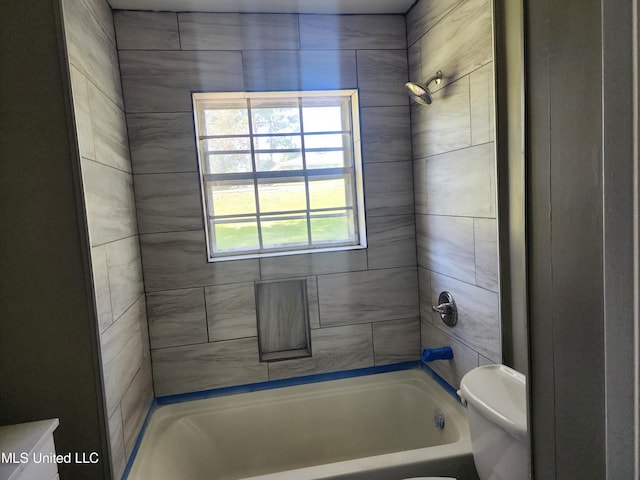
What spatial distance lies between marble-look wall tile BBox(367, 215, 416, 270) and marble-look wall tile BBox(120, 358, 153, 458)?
1321mm

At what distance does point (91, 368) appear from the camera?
132 centimetres

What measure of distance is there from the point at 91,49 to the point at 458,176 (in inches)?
63.4

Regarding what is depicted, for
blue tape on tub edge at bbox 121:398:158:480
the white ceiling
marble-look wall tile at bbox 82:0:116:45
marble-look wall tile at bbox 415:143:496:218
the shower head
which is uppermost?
the white ceiling

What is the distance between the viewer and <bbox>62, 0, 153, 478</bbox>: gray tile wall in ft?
4.46

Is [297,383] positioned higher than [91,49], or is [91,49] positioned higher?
[91,49]

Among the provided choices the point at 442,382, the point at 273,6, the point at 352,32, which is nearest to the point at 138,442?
the point at 442,382

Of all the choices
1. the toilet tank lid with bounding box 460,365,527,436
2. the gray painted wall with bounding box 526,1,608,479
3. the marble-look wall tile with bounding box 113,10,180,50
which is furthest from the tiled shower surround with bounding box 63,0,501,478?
the gray painted wall with bounding box 526,1,608,479

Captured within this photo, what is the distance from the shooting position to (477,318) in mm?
1681

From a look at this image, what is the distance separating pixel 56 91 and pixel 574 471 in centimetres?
165

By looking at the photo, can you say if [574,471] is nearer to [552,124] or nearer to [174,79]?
[552,124]

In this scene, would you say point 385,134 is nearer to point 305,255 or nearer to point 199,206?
point 305,255

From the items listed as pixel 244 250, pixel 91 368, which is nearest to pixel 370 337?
pixel 244 250

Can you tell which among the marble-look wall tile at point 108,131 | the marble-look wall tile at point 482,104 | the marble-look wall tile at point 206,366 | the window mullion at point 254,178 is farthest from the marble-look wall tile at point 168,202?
the marble-look wall tile at point 482,104

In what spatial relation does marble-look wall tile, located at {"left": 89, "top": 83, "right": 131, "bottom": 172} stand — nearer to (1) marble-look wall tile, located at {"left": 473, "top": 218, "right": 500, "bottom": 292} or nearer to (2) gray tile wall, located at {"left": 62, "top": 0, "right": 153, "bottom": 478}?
(2) gray tile wall, located at {"left": 62, "top": 0, "right": 153, "bottom": 478}
